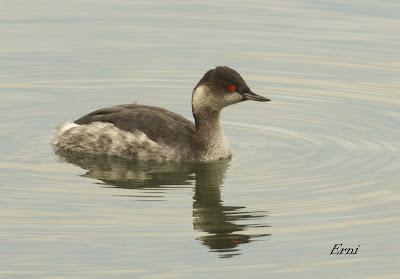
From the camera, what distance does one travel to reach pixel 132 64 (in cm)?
2412

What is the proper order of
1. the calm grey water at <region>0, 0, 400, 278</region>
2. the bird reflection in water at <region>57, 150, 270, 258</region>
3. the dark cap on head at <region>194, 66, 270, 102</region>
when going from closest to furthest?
1. the calm grey water at <region>0, 0, 400, 278</region>
2. the bird reflection in water at <region>57, 150, 270, 258</region>
3. the dark cap on head at <region>194, 66, 270, 102</region>

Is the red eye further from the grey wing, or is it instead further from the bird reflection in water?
the bird reflection in water

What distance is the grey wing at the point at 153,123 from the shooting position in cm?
1930

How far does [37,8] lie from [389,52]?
704cm

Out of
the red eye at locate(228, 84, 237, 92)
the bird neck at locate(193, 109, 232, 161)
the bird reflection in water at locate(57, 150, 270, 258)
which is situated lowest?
the bird reflection in water at locate(57, 150, 270, 258)

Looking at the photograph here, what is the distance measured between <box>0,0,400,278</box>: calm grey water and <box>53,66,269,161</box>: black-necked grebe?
0.77ft

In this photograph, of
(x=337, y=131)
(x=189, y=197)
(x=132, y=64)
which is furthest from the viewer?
(x=132, y=64)

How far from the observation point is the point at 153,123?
19344 millimetres

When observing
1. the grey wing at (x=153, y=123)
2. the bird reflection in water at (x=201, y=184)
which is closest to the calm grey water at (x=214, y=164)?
the bird reflection in water at (x=201, y=184)

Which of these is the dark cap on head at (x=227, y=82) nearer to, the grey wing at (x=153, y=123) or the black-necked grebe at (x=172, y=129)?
the black-necked grebe at (x=172, y=129)

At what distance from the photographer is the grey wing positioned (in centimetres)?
1930

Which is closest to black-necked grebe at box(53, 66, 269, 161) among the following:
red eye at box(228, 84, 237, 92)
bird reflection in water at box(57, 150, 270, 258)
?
red eye at box(228, 84, 237, 92)

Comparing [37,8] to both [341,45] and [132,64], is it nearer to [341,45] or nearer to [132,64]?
[132,64]

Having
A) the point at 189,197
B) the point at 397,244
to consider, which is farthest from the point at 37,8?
the point at 397,244
